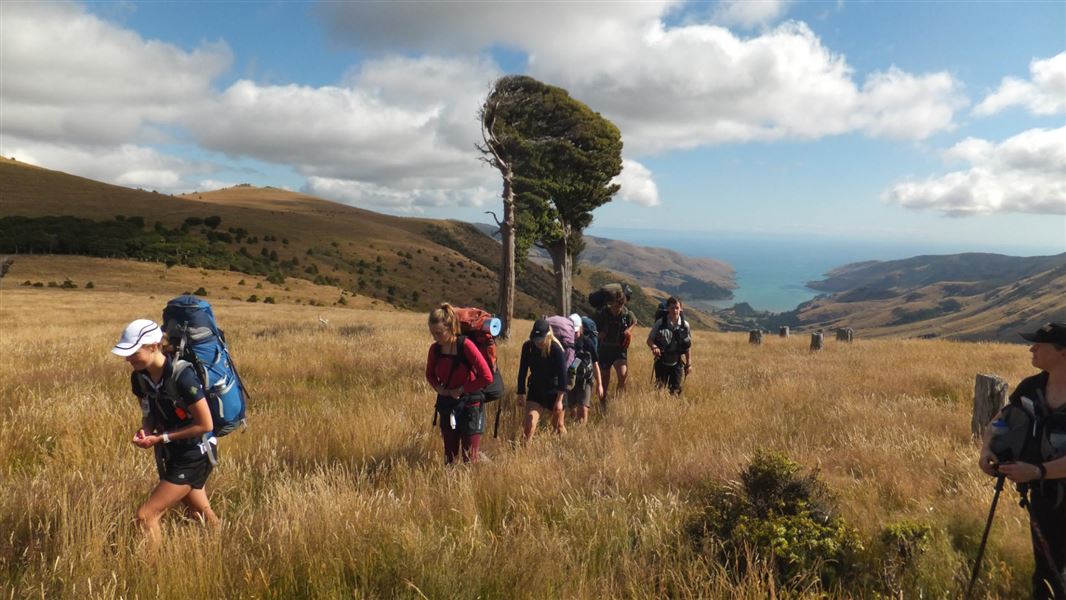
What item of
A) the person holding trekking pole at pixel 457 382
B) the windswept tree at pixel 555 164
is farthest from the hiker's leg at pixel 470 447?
the windswept tree at pixel 555 164

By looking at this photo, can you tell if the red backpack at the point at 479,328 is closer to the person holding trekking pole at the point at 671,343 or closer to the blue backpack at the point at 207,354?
the blue backpack at the point at 207,354

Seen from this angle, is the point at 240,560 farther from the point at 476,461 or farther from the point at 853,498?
the point at 853,498

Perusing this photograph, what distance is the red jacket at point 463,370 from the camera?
4.87m

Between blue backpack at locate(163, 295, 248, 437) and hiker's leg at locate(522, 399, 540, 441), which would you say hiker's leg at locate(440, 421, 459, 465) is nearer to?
hiker's leg at locate(522, 399, 540, 441)

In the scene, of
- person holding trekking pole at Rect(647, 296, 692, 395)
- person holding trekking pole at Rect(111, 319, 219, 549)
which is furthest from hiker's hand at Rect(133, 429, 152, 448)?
person holding trekking pole at Rect(647, 296, 692, 395)

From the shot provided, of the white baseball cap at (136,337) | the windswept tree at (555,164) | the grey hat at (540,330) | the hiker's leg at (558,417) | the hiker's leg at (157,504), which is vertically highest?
the windswept tree at (555,164)

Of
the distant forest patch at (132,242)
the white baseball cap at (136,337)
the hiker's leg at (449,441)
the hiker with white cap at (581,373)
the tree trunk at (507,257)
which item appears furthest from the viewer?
the distant forest patch at (132,242)

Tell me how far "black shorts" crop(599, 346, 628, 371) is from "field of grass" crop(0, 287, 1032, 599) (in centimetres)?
118

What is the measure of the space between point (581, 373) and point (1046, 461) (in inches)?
178

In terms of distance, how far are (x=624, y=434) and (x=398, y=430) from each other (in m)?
2.38

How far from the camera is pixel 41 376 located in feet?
27.4

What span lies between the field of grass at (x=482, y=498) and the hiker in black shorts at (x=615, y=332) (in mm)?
1197

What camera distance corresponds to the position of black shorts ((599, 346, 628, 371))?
27.6 ft

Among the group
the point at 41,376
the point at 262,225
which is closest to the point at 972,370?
the point at 41,376
